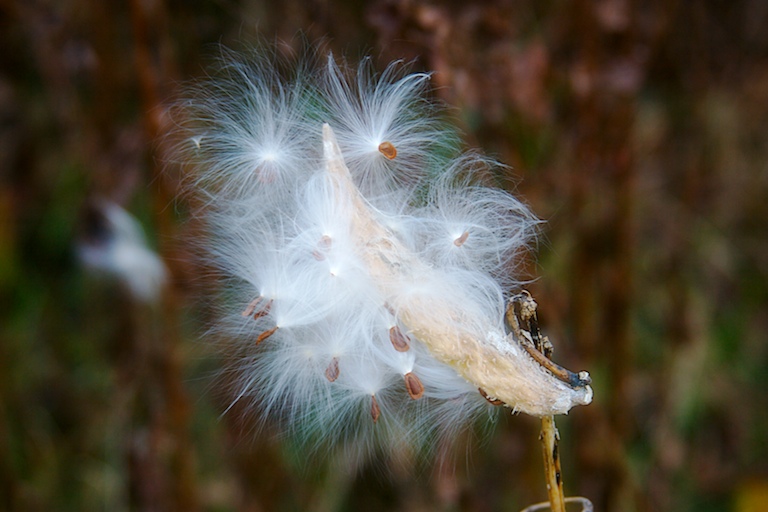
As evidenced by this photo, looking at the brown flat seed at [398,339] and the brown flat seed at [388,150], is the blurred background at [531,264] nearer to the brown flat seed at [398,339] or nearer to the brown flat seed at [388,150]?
the brown flat seed at [388,150]

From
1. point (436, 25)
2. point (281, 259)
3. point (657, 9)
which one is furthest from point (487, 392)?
point (657, 9)

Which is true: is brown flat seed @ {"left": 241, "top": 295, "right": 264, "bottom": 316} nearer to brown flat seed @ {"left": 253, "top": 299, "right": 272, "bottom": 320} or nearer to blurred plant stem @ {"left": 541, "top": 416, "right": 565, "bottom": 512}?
brown flat seed @ {"left": 253, "top": 299, "right": 272, "bottom": 320}

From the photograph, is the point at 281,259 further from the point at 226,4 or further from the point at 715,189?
the point at 715,189

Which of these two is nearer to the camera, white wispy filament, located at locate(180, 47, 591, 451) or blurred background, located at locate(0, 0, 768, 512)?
white wispy filament, located at locate(180, 47, 591, 451)

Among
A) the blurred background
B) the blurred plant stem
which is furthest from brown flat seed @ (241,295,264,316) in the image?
the blurred background

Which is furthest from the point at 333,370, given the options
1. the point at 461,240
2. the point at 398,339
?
the point at 461,240

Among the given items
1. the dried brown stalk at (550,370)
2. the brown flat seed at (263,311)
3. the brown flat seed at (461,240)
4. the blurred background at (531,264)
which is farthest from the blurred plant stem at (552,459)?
the blurred background at (531,264)

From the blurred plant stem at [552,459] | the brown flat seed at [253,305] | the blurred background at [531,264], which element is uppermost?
the blurred background at [531,264]

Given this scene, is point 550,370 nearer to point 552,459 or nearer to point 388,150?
point 552,459
